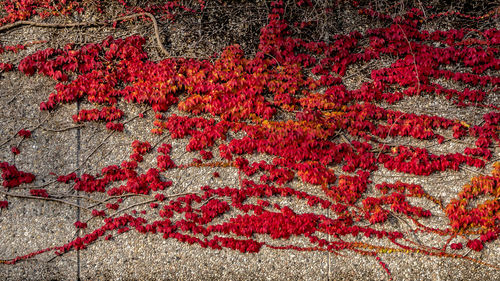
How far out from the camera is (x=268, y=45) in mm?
6926

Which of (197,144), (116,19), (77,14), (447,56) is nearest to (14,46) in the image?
(77,14)

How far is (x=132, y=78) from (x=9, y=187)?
2.50 meters

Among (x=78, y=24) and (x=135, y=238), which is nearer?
(x=135, y=238)

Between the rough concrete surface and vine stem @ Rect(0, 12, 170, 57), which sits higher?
vine stem @ Rect(0, 12, 170, 57)

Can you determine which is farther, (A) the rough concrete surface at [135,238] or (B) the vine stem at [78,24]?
(B) the vine stem at [78,24]

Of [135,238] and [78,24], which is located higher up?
[78,24]

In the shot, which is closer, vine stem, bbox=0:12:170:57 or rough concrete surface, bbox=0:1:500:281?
rough concrete surface, bbox=0:1:500:281

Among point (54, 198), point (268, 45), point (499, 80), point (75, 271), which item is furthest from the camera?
point (268, 45)

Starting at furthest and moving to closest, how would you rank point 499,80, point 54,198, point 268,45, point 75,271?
point 268,45, point 499,80, point 54,198, point 75,271

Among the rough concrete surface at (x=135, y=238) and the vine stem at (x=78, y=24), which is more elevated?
the vine stem at (x=78, y=24)

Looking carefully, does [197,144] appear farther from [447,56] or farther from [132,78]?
[447,56]

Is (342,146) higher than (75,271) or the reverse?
higher

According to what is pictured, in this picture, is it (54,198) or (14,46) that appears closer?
(54,198)

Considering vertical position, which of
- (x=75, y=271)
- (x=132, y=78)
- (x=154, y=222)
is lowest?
(x=75, y=271)
